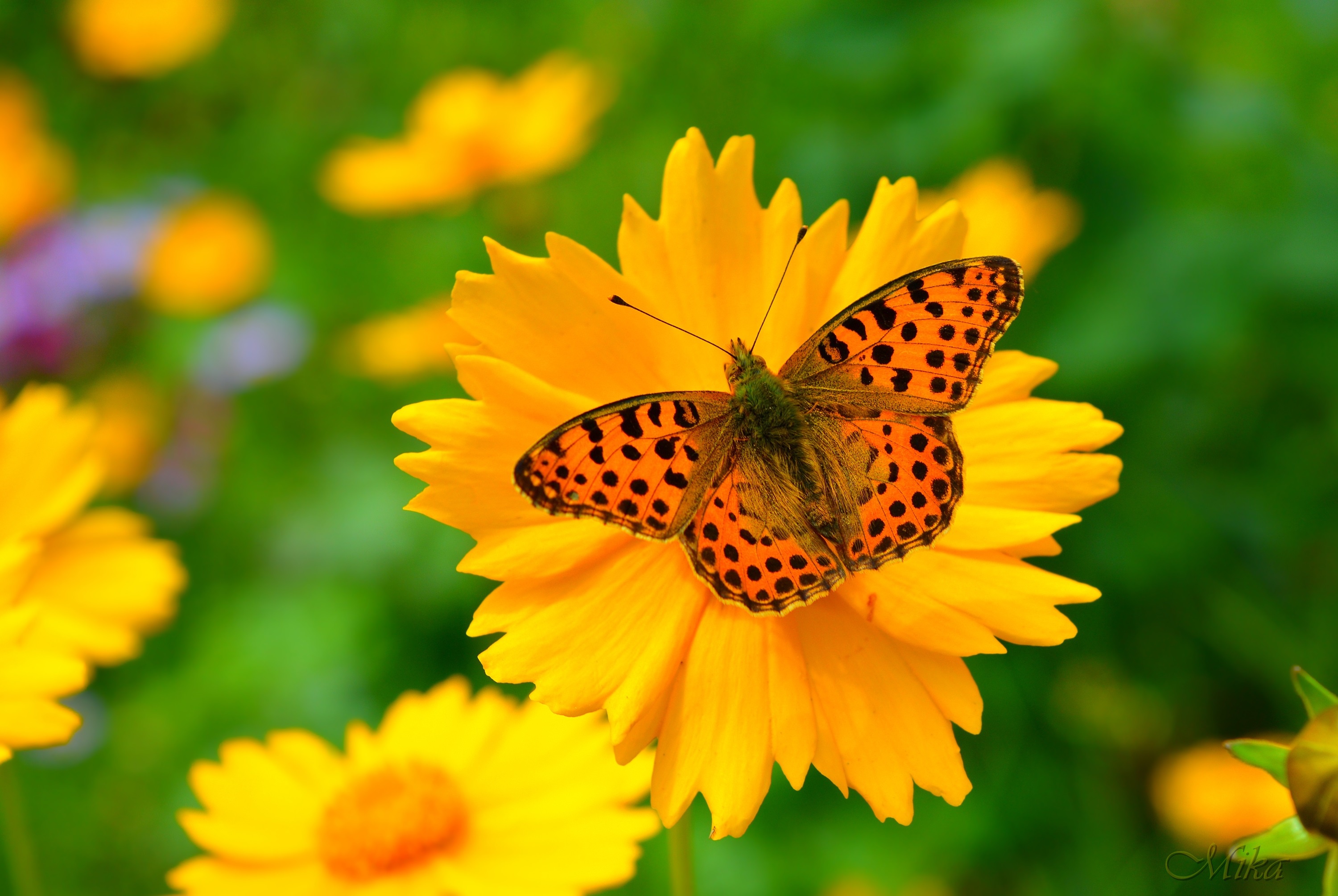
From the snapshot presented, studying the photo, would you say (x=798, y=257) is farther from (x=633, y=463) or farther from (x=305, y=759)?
A: (x=305, y=759)

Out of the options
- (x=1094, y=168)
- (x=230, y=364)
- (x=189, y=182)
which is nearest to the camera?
(x=1094, y=168)

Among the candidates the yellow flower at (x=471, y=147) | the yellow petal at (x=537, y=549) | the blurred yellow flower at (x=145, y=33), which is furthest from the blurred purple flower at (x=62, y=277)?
the yellow petal at (x=537, y=549)

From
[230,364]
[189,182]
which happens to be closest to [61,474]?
[230,364]

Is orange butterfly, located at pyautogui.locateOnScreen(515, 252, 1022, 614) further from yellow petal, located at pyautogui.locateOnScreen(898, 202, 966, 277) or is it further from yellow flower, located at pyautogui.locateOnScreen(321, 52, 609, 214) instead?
yellow flower, located at pyautogui.locateOnScreen(321, 52, 609, 214)

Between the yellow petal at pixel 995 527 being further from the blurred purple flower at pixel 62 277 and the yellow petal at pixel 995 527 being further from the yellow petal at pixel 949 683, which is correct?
the blurred purple flower at pixel 62 277

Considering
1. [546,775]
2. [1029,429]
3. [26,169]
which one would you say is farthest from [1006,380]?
[26,169]

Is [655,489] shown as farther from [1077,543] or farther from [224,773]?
[1077,543]
